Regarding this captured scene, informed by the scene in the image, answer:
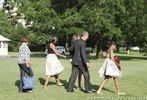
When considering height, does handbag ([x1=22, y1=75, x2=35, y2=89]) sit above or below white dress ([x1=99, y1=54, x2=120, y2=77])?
below

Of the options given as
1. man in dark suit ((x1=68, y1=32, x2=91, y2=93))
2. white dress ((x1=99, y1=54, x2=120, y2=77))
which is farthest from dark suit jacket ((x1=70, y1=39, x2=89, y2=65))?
white dress ((x1=99, y1=54, x2=120, y2=77))

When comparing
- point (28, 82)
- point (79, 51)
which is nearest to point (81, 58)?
point (79, 51)

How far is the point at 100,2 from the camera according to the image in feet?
149

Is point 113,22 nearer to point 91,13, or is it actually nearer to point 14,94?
point 91,13

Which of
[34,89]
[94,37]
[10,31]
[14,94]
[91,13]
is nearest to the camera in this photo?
[14,94]

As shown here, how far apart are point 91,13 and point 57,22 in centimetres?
385

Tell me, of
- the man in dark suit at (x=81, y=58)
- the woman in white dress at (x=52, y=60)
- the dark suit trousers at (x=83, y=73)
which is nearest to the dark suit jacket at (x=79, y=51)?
the man in dark suit at (x=81, y=58)

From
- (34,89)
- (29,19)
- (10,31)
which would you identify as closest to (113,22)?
(29,19)

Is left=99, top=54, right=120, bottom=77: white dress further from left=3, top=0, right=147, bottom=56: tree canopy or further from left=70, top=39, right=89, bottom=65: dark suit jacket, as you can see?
left=3, top=0, right=147, bottom=56: tree canopy

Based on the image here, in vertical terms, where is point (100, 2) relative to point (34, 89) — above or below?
above

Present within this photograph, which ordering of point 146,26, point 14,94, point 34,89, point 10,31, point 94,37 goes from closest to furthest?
point 14,94, point 34,89, point 146,26, point 94,37, point 10,31

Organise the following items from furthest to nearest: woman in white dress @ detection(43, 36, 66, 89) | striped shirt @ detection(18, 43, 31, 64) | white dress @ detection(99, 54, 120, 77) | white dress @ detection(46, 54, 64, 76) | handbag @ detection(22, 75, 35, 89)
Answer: white dress @ detection(46, 54, 64, 76), woman in white dress @ detection(43, 36, 66, 89), striped shirt @ detection(18, 43, 31, 64), handbag @ detection(22, 75, 35, 89), white dress @ detection(99, 54, 120, 77)

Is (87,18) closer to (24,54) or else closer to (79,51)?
(24,54)

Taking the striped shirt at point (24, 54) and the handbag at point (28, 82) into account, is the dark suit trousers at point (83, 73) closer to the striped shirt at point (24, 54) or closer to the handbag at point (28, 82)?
the handbag at point (28, 82)
